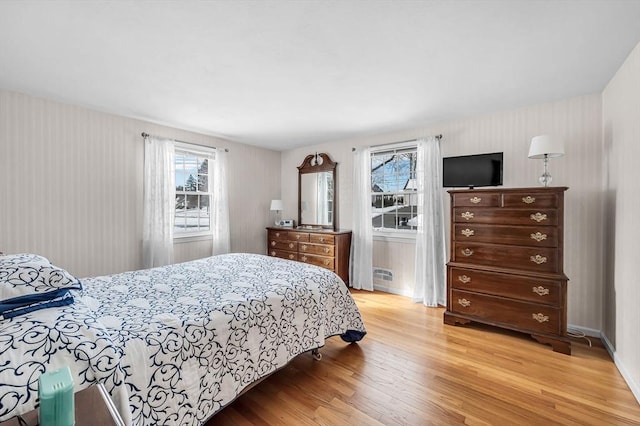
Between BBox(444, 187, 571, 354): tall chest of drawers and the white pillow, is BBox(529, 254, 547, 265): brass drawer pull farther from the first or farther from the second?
the white pillow

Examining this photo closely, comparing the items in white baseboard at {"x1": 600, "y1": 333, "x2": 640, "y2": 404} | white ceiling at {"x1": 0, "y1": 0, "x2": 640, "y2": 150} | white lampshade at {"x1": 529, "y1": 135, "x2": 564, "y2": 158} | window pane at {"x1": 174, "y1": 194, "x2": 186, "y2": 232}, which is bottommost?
white baseboard at {"x1": 600, "y1": 333, "x2": 640, "y2": 404}

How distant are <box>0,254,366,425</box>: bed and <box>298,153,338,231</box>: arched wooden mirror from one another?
233 cm

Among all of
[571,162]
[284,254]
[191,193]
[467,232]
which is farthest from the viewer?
[284,254]

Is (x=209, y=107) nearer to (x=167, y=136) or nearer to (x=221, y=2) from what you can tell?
(x=167, y=136)

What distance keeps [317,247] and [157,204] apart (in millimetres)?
2331

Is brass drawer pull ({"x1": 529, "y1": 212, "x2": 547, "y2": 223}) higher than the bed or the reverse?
higher

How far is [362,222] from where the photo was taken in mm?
4523

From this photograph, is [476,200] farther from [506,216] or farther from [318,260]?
[318,260]

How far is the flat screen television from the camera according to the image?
3.18 metres

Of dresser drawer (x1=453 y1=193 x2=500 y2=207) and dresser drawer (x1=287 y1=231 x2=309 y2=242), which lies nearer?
dresser drawer (x1=453 y1=193 x2=500 y2=207)

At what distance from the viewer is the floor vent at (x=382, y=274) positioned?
4.40 metres

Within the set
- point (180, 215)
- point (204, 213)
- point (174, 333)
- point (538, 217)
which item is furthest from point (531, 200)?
point (180, 215)

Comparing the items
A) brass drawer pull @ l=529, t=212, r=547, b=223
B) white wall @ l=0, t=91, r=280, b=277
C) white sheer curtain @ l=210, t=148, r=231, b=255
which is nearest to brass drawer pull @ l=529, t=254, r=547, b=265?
brass drawer pull @ l=529, t=212, r=547, b=223

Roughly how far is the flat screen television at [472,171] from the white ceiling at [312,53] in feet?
1.89
